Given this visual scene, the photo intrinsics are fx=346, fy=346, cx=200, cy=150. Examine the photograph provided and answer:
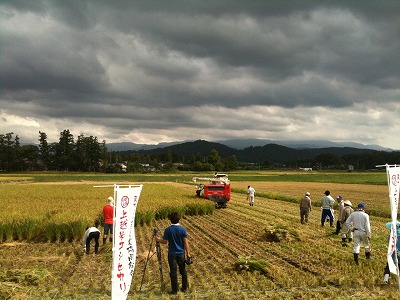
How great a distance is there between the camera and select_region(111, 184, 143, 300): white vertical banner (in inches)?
282

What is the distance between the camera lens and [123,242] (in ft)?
24.7

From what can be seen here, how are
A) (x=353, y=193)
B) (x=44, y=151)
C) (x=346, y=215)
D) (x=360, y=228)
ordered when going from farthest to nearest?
(x=44, y=151)
(x=353, y=193)
(x=346, y=215)
(x=360, y=228)

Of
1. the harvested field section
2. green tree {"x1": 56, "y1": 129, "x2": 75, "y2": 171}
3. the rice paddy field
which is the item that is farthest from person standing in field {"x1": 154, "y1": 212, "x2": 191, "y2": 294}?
green tree {"x1": 56, "y1": 129, "x2": 75, "y2": 171}

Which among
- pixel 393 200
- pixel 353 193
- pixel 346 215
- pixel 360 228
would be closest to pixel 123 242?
pixel 393 200

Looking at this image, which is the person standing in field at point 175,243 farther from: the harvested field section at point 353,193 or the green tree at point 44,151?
the green tree at point 44,151

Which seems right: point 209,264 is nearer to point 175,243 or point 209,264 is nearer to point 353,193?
point 175,243

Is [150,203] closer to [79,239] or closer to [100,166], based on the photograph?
[79,239]

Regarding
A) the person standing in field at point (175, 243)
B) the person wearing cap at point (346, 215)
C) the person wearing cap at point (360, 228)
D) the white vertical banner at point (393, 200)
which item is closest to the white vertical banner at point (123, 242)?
the person standing in field at point (175, 243)

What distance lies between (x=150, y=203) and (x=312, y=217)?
10996 millimetres

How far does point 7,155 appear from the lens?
365 ft

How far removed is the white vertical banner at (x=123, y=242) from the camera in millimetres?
7164

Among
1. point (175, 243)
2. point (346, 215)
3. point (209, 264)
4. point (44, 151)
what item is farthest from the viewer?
point (44, 151)

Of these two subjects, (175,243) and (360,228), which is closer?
(175,243)

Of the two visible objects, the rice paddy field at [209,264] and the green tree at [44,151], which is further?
the green tree at [44,151]
